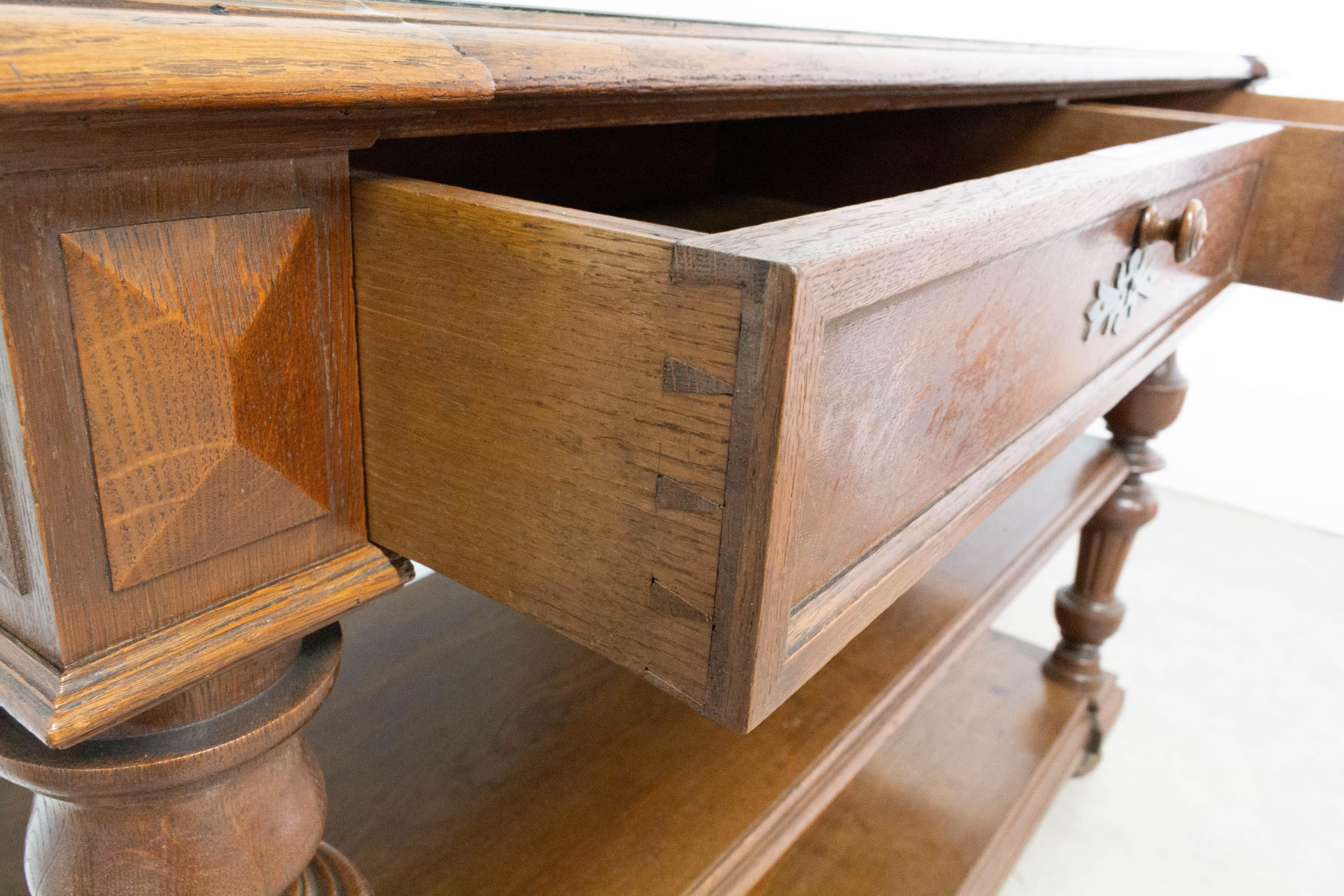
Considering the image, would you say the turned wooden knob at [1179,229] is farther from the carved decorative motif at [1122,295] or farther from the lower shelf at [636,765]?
the lower shelf at [636,765]

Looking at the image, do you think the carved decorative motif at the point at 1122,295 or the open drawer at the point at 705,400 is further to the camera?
the carved decorative motif at the point at 1122,295

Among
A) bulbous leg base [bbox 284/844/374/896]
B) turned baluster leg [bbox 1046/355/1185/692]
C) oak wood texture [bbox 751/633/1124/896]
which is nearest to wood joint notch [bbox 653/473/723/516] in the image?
bulbous leg base [bbox 284/844/374/896]

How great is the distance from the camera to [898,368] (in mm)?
397

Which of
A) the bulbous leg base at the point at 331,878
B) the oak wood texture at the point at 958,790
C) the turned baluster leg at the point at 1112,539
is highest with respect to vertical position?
the bulbous leg base at the point at 331,878

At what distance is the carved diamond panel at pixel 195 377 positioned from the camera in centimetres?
31

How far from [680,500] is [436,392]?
0.38 feet

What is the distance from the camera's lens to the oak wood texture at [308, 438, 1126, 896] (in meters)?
0.65

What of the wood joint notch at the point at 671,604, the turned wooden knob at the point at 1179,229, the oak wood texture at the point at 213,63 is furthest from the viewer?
the turned wooden knob at the point at 1179,229

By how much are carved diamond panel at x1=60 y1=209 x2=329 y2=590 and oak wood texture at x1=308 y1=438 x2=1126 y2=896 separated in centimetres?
35

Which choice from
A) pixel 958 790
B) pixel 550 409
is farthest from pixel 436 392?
pixel 958 790

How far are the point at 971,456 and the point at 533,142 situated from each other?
16.1 inches

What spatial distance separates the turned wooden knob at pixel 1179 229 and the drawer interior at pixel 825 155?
0.25 m

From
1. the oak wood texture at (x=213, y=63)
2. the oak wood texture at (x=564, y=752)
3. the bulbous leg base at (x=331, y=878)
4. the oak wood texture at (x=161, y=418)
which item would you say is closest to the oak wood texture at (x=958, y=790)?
the oak wood texture at (x=564, y=752)

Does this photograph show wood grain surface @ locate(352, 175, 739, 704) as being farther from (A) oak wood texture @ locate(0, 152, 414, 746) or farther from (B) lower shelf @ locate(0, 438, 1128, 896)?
(B) lower shelf @ locate(0, 438, 1128, 896)
